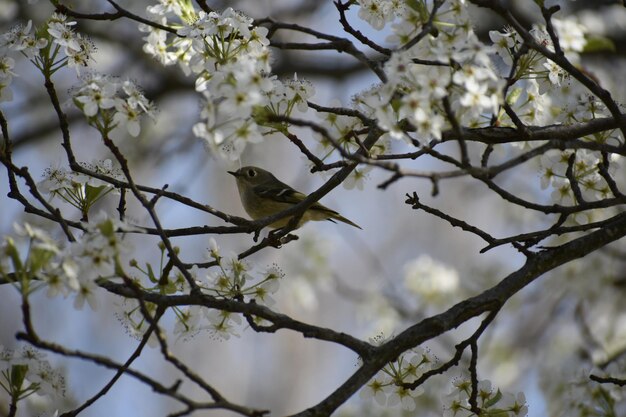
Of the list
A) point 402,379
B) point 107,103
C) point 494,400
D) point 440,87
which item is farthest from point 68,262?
point 494,400

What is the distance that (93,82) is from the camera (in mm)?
2371

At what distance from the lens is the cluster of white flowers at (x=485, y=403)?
2562 millimetres

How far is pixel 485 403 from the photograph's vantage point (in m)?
2.58

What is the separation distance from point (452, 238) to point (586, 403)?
1039 centimetres

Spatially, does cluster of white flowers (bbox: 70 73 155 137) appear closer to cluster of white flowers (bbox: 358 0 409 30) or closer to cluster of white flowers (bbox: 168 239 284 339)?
cluster of white flowers (bbox: 168 239 284 339)

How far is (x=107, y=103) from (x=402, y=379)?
137cm

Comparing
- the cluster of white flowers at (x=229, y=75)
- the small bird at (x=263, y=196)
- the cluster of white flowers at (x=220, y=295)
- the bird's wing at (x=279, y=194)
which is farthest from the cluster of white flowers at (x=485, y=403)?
the bird's wing at (x=279, y=194)

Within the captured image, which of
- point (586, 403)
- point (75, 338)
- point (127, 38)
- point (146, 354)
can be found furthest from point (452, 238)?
point (586, 403)

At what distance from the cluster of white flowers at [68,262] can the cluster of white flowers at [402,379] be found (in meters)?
1.08

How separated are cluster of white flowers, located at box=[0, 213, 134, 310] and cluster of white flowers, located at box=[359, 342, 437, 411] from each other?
1.08 metres

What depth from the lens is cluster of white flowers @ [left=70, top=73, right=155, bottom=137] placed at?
90.3 inches

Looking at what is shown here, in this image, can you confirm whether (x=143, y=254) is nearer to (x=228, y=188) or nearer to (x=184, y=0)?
(x=228, y=188)

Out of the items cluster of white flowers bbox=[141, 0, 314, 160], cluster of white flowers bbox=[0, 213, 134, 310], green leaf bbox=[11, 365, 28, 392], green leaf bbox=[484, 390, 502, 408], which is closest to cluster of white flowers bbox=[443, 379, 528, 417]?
green leaf bbox=[484, 390, 502, 408]

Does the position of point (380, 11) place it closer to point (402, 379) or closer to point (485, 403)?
point (402, 379)
